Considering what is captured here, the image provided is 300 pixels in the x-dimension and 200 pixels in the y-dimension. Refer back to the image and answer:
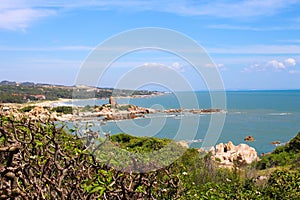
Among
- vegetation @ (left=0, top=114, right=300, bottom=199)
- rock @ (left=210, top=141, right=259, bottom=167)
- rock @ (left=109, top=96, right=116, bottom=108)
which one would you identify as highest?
rock @ (left=109, top=96, right=116, bottom=108)

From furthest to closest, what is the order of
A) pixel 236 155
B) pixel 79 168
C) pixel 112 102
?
1. pixel 236 155
2. pixel 112 102
3. pixel 79 168

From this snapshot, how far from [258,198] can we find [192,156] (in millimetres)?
4318

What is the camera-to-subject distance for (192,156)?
359 inches

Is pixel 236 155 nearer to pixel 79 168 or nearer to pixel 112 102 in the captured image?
pixel 112 102

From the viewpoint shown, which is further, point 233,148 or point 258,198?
point 233,148

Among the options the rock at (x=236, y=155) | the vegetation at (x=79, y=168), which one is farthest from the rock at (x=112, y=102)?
the rock at (x=236, y=155)

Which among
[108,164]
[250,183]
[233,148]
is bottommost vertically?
[233,148]

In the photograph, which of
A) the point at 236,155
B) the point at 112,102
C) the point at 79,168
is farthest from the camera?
the point at 236,155

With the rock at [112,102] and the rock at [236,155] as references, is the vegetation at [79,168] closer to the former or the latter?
the rock at [112,102]

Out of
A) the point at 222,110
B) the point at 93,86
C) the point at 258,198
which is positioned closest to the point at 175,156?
the point at 222,110

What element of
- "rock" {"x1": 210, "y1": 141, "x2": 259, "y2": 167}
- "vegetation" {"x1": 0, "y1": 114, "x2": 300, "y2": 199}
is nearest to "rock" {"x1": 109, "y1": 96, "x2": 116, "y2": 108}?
"vegetation" {"x1": 0, "y1": 114, "x2": 300, "y2": 199}

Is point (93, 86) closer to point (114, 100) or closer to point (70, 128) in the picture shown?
point (114, 100)

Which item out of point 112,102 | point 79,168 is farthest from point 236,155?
point 79,168

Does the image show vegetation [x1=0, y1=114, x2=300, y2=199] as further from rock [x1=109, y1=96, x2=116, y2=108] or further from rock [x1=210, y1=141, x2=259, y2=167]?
rock [x1=210, y1=141, x2=259, y2=167]
